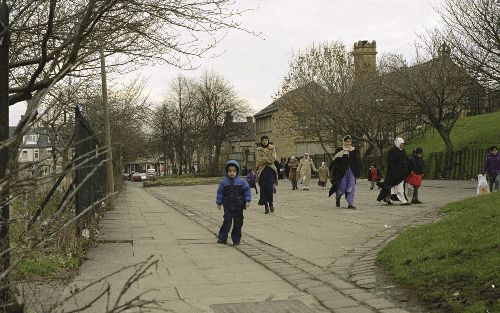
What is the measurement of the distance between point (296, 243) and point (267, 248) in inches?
24.5

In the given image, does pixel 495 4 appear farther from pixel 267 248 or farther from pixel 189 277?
pixel 189 277

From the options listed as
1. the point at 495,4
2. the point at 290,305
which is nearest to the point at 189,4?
the point at 290,305

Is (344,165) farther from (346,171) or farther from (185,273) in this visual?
(185,273)

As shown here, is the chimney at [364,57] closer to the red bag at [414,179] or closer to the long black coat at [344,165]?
the red bag at [414,179]

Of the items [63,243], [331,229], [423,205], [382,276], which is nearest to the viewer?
[382,276]

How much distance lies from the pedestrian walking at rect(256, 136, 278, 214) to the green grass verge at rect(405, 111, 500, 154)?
2359cm

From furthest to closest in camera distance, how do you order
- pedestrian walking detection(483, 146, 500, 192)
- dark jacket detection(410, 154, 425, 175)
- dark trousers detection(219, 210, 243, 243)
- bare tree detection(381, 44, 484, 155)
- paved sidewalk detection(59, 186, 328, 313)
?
1. bare tree detection(381, 44, 484, 155)
2. pedestrian walking detection(483, 146, 500, 192)
3. dark jacket detection(410, 154, 425, 175)
4. dark trousers detection(219, 210, 243, 243)
5. paved sidewalk detection(59, 186, 328, 313)

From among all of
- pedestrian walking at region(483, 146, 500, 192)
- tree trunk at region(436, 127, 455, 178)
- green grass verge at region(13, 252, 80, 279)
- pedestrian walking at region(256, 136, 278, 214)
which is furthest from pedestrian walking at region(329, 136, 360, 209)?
tree trunk at region(436, 127, 455, 178)

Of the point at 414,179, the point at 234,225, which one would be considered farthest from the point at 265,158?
the point at 234,225

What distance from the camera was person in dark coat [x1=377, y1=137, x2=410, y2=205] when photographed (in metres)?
15.8

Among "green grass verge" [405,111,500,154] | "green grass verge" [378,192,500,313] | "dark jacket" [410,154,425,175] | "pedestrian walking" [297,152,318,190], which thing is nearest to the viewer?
"green grass verge" [378,192,500,313]

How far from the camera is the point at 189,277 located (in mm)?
6855

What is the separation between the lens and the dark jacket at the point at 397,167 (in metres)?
15.8

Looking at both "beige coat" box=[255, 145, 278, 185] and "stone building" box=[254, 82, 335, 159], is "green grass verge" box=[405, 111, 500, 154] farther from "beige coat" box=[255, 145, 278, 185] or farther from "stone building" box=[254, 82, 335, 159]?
"beige coat" box=[255, 145, 278, 185]
